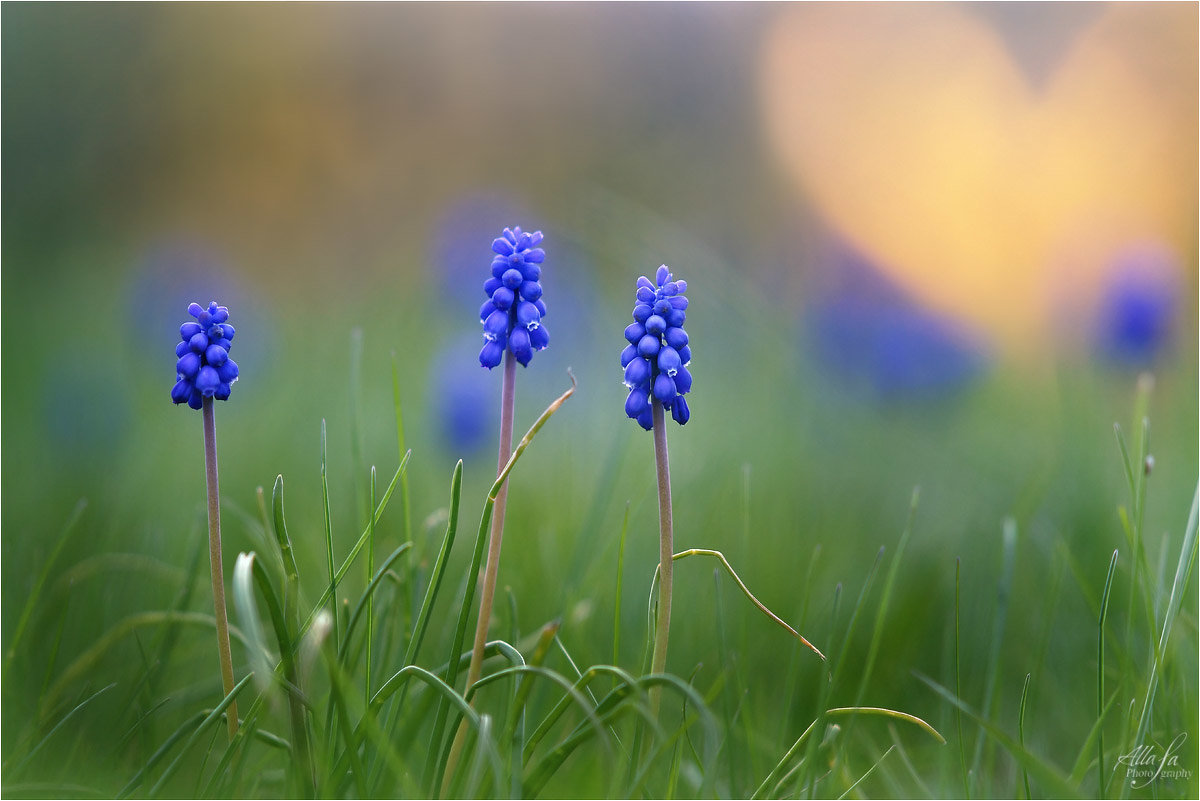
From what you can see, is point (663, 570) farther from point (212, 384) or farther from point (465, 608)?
point (212, 384)

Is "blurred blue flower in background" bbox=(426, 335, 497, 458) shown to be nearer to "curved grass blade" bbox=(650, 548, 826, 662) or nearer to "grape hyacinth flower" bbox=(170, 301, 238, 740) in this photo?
"grape hyacinth flower" bbox=(170, 301, 238, 740)

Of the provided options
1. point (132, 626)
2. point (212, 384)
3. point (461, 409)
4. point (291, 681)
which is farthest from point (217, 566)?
point (461, 409)

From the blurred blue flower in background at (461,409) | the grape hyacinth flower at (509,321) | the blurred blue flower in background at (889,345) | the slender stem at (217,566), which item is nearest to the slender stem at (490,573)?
the grape hyacinth flower at (509,321)

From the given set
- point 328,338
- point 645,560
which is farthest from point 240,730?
point 328,338

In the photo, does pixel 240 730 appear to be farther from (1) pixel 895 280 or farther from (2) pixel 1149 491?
(1) pixel 895 280

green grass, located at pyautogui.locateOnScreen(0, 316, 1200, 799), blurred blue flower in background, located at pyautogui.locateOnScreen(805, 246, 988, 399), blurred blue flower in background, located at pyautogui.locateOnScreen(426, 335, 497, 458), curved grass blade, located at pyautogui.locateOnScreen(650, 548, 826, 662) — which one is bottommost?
green grass, located at pyautogui.locateOnScreen(0, 316, 1200, 799)

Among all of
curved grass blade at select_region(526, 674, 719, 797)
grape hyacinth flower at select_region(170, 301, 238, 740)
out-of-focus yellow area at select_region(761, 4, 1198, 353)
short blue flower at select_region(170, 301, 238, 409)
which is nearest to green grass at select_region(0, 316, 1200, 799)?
curved grass blade at select_region(526, 674, 719, 797)
